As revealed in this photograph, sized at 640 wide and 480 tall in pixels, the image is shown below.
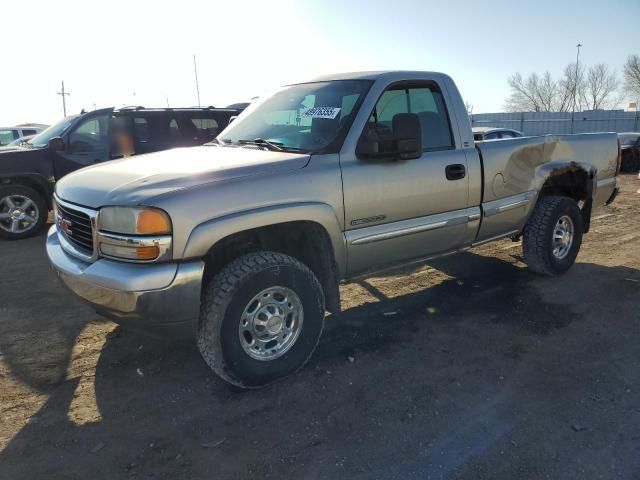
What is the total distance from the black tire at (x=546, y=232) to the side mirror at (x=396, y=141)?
219 cm

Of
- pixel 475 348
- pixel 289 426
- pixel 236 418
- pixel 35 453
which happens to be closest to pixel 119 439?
pixel 35 453

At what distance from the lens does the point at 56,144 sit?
7.57 meters

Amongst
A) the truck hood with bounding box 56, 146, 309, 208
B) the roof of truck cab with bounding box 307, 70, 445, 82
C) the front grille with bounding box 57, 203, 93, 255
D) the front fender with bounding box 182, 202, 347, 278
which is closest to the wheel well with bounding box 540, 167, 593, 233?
the roof of truck cab with bounding box 307, 70, 445, 82

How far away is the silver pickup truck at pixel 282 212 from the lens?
2719 millimetres

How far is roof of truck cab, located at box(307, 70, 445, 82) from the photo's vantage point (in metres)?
3.78

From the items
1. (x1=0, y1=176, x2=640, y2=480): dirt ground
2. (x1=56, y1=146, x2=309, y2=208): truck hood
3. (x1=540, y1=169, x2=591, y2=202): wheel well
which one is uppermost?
(x1=56, y1=146, x2=309, y2=208): truck hood

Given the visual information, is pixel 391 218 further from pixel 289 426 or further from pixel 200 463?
pixel 200 463

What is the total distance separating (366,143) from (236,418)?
1.95m

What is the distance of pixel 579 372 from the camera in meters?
3.28

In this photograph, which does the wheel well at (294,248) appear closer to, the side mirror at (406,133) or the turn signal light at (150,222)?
the turn signal light at (150,222)

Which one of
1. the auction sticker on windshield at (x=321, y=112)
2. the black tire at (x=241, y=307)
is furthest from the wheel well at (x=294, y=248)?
the auction sticker on windshield at (x=321, y=112)

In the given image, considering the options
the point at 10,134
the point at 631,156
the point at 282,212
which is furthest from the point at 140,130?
the point at 631,156

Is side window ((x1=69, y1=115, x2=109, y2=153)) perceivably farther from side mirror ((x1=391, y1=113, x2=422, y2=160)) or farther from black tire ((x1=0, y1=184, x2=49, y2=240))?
side mirror ((x1=391, y1=113, x2=422, y2=160))

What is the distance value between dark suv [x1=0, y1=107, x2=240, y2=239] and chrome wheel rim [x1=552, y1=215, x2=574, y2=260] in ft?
19.4
